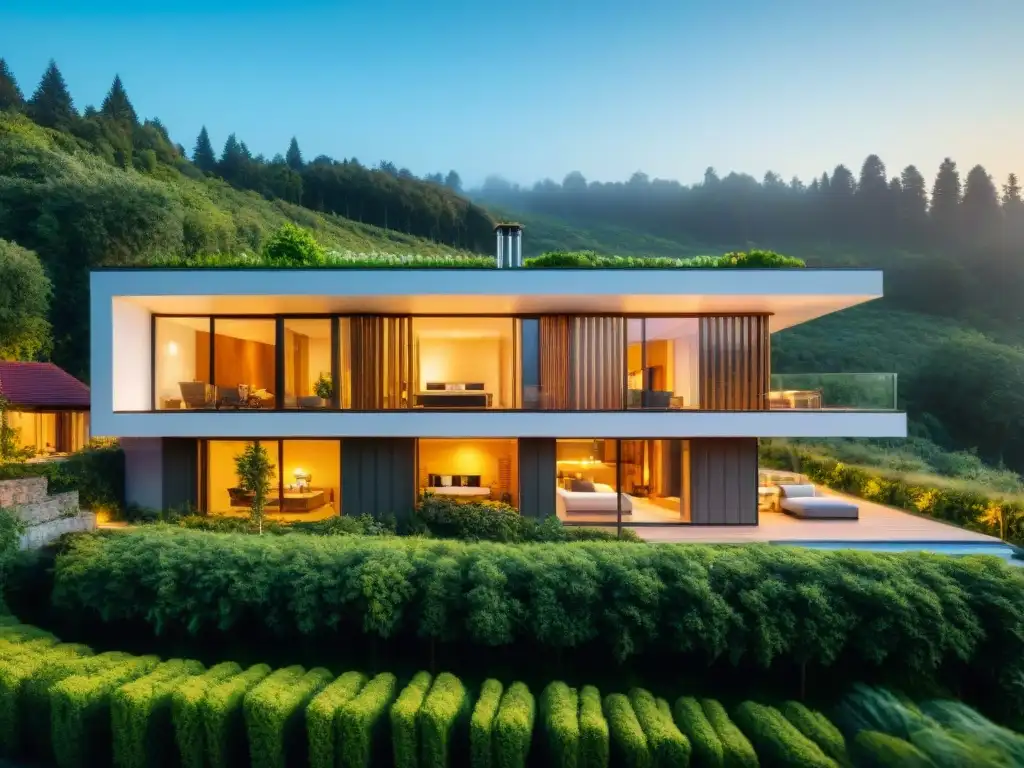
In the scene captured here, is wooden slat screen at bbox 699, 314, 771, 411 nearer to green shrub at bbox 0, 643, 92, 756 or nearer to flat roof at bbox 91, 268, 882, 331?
flat roof at bbox 91, 268, 882, 331

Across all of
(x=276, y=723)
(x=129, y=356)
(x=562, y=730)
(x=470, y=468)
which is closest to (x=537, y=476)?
(x=470, y=468)

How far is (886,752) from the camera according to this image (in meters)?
5.93

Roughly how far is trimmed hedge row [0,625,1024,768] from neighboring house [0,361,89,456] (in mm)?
11611

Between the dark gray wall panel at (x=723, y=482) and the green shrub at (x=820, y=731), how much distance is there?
590cm

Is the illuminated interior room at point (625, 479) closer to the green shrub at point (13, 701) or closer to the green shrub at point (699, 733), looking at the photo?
the green shrub at point (699, 733)

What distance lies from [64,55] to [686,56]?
48.3 m

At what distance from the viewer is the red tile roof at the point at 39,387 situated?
16.4 m

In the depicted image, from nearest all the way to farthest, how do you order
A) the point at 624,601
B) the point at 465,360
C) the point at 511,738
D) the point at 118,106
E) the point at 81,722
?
the point at 511,738 < the point at 81,722 < the point at 624,601 < the point at 465,360 < the point at 118,106

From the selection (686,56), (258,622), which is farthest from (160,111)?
(258,622)

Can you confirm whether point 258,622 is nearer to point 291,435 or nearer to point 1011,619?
point 291,435

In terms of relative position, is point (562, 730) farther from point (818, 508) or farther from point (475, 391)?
point (818, 508)

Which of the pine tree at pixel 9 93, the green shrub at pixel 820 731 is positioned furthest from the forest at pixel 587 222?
the green shrub at pixel 820 731

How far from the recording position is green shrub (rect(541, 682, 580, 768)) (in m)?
5.95

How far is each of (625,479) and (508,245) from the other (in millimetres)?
5521
